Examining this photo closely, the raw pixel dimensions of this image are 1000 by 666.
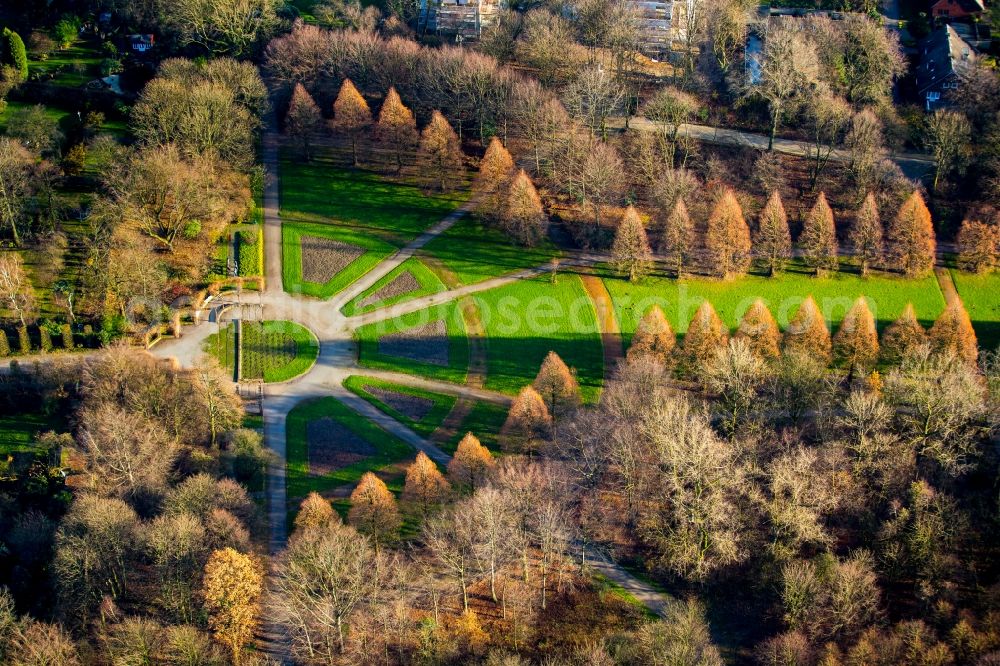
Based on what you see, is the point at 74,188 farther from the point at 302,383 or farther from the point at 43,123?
the point at 302,383

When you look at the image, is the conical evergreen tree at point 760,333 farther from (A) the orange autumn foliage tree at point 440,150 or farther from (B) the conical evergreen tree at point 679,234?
(A) the orange autumn foliage tree at point 440,150

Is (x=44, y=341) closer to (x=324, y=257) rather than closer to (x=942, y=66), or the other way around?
(x=324, y=257)

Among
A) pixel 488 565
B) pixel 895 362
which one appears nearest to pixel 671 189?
pixel 895 362

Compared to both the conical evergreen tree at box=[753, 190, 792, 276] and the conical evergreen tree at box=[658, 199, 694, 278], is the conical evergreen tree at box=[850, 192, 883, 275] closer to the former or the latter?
the conical evergreen tree at box=[753, 190, 792, 276]

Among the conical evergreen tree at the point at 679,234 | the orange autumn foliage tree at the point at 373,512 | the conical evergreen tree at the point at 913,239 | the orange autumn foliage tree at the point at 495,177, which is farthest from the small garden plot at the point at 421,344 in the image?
the conical evergreen tree at the point at 913,239

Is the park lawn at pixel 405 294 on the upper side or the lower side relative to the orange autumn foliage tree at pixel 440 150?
lower

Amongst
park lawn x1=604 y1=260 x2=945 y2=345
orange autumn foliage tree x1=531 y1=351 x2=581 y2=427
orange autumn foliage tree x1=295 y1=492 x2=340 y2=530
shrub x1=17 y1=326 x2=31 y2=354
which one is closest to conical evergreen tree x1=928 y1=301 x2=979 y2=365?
park lawn x1=604 y1=260 x2=945 y2=345

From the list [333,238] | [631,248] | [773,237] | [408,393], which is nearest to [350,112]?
[333,238]
